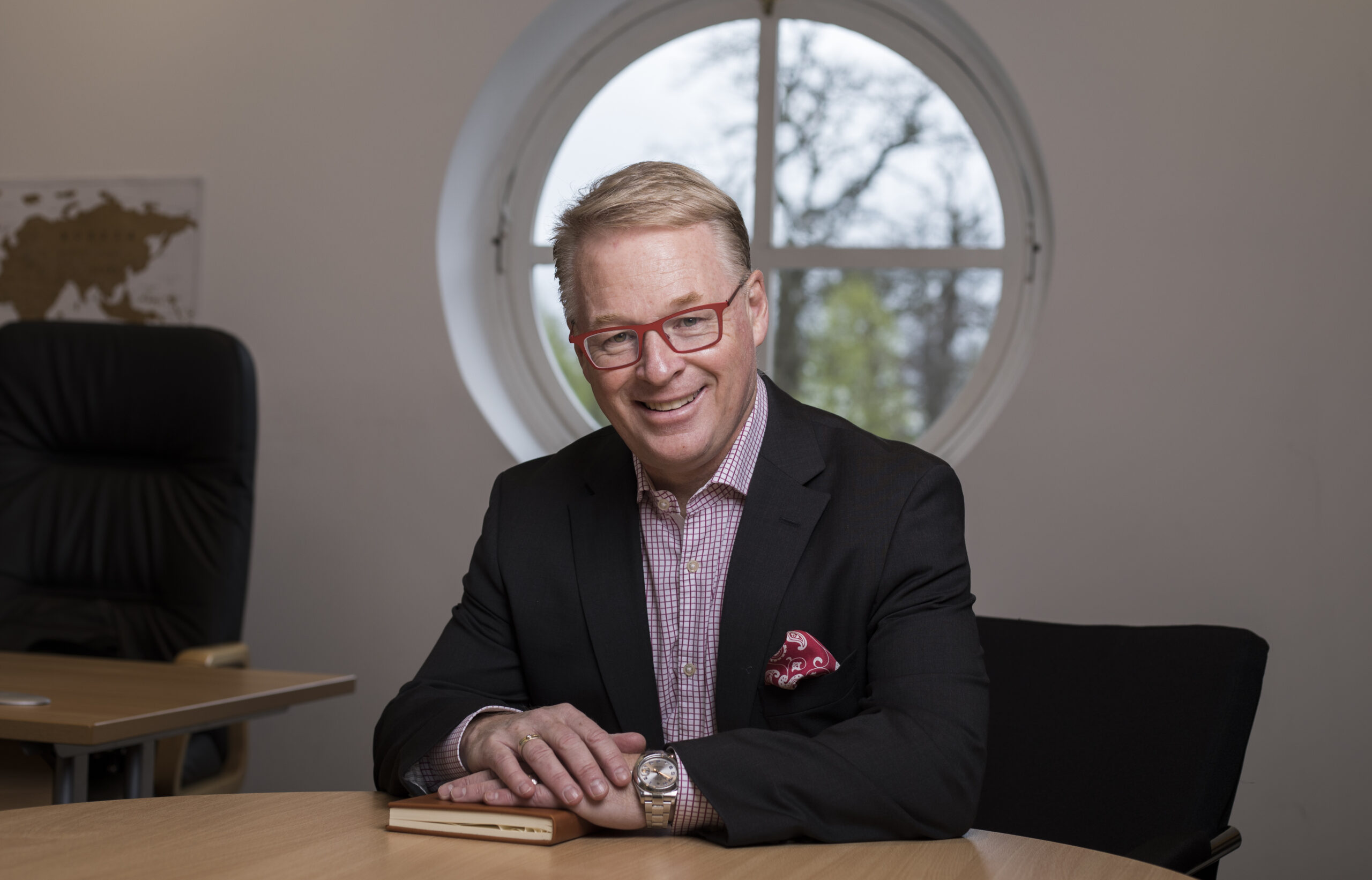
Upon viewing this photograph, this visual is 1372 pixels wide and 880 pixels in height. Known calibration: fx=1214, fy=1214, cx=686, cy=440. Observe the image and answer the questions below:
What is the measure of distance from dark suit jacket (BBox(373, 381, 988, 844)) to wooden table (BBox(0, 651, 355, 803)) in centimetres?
57

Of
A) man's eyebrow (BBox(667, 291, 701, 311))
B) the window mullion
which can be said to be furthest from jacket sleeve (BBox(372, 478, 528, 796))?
the window mullion

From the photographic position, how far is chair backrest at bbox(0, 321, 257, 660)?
2529mm

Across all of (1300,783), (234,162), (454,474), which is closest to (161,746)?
(454,474)

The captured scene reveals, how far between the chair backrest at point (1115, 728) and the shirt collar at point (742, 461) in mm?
421

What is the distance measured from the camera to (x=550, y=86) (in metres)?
3.25

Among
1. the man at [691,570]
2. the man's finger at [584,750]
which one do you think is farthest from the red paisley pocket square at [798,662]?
the man's finger at [584,750]

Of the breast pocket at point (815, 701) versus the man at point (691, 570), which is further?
the breast pocket at point (815, 701)

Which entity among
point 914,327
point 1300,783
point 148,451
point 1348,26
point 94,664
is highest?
point 1348,26

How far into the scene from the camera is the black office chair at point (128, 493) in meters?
2.52

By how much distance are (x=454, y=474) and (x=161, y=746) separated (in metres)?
1.03

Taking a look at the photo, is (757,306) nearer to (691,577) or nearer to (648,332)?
(648,332)

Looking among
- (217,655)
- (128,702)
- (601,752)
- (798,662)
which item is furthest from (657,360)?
(217,655)

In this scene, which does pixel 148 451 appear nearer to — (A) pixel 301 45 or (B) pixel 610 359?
(A) pixel 301 45

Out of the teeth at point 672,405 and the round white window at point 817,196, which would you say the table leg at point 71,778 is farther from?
the round white window at point 817,196
